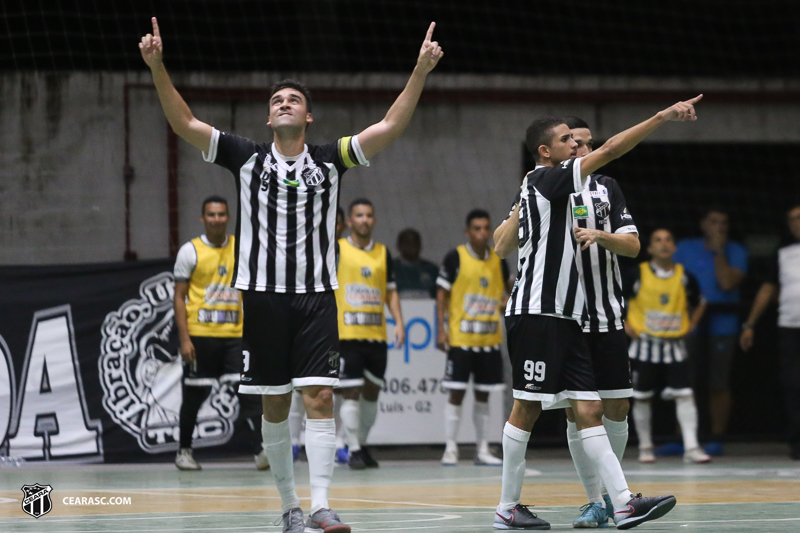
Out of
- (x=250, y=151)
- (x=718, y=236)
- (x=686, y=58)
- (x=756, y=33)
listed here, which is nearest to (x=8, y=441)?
(x=250, y=151)

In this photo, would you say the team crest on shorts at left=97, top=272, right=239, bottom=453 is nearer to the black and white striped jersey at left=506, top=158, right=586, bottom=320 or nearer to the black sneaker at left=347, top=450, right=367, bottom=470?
the black sneaker at left=347, top=450, right=367, bottom=470

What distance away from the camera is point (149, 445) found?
35.0 ft

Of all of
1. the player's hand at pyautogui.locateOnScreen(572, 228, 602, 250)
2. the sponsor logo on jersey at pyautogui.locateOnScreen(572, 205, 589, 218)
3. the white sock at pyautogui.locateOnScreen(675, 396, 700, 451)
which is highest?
the sponsor logo on jersey at pyautogui.locateOnScreen(572, 205, 589, 218)

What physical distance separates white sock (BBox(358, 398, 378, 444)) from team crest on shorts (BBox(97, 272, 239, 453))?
4.03ft

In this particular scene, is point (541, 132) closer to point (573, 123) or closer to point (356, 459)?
point (573, 123)

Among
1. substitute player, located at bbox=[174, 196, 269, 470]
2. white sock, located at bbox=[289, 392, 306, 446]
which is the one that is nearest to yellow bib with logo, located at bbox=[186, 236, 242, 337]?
substitute player, located at bbox=[174, 196, 269, 470]

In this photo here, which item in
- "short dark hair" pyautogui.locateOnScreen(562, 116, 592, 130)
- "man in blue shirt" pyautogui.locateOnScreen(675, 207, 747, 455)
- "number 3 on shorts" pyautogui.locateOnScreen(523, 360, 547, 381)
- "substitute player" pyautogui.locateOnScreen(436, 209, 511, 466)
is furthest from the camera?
"man in blue shirt" pyautogui.locateOnScreen(675, 207, 747, 455)

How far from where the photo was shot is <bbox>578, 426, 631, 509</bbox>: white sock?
538 cm

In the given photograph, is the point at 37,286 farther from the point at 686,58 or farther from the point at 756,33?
the point at 756,33

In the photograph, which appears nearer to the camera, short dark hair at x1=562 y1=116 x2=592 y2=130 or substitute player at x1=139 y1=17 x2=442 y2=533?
substitute player at x1=139 y1=17 x2=442 y2=533

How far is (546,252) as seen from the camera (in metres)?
5.77

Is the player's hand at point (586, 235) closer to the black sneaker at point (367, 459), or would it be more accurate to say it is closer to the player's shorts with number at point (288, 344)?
the player's shorts with number at point (288, 344)

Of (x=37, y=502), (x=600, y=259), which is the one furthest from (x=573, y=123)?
(x=37, y=502)

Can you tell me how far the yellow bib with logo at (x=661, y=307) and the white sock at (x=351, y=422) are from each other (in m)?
2.94
